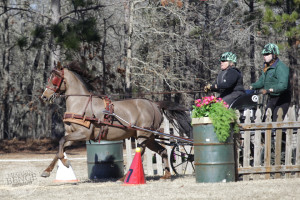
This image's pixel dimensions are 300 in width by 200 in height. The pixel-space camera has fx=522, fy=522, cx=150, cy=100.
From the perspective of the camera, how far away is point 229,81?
9.82m

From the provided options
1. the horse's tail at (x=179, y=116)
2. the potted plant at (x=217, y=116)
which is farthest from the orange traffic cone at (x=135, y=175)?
the horse's tail at (x=179, y=116)

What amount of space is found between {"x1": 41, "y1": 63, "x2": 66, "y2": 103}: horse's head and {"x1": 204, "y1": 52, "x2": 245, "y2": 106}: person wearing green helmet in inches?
114

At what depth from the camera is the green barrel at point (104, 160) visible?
11461 millimetres

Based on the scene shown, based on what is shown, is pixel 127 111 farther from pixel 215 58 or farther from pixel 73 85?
pixel 215 58

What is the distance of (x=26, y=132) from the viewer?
38750 mm

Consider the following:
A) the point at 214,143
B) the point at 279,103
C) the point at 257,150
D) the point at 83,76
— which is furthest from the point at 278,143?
the point at 83,76

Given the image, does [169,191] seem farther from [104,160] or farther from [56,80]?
[104,160]

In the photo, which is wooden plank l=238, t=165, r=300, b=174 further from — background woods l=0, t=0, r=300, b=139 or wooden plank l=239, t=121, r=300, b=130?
background woods l=0, t=0, r=300, b=139

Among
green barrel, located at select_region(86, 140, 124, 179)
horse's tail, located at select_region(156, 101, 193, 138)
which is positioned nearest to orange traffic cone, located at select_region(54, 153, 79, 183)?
green barrel, located at select_region(86, 140, 124, 179)

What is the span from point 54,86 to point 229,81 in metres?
3.39

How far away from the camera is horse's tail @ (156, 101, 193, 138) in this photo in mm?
11117

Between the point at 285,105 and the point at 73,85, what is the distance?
4108 millimetres

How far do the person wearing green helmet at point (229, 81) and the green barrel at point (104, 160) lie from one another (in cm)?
282

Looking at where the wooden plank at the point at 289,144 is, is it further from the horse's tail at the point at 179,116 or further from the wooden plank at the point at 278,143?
the horse's tail at the point at 179,116
